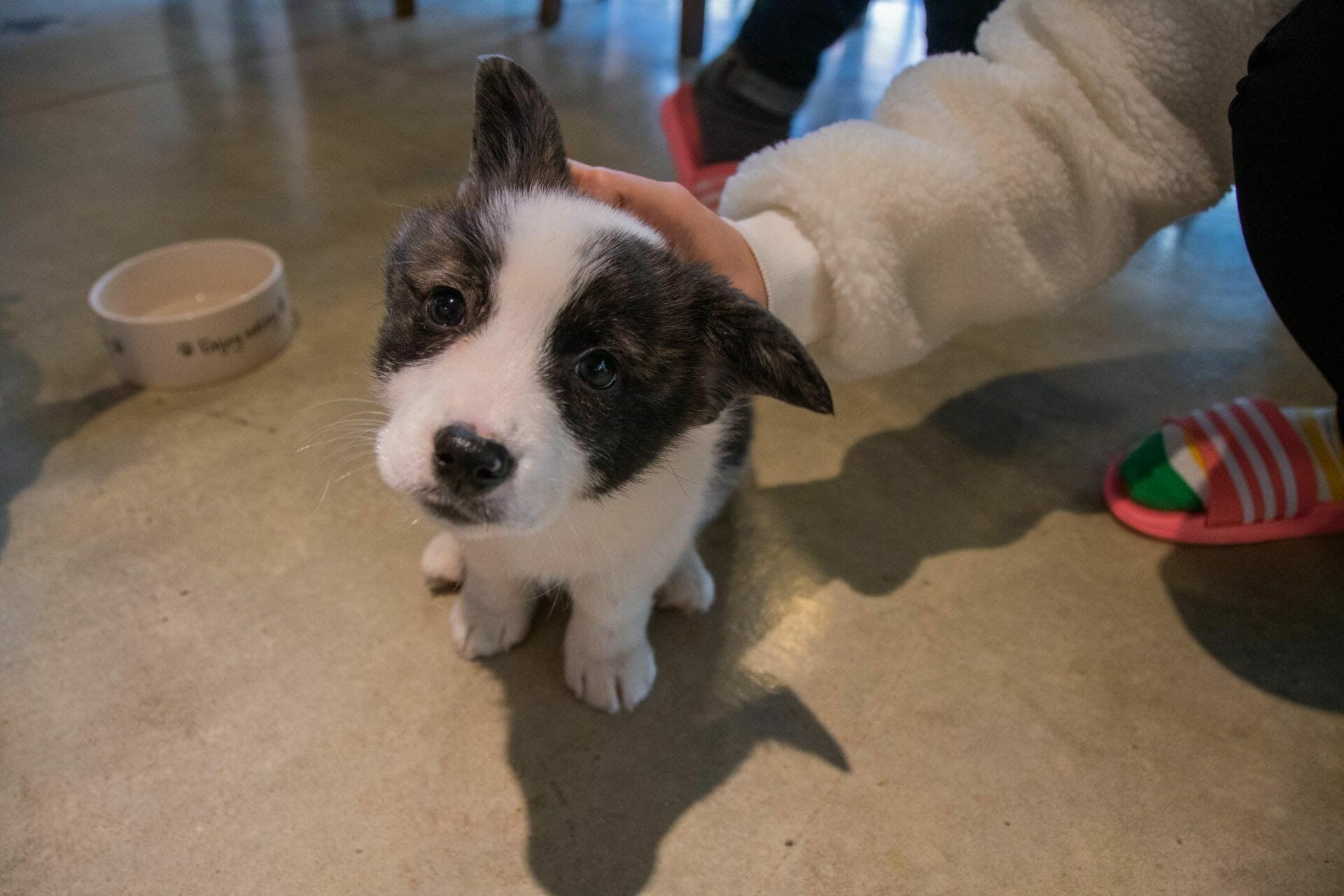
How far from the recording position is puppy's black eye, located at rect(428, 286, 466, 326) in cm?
96

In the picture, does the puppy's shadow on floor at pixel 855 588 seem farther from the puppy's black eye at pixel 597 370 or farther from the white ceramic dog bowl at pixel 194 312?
the white ceramic dog bowl at pixel 194 312

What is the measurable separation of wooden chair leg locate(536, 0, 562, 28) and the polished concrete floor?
2.10 metres

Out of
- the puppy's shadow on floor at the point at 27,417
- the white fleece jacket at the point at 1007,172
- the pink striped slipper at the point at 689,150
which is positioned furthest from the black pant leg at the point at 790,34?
the puppy's shadow on floor at the point at 27,417

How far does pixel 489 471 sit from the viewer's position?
0.84 meters

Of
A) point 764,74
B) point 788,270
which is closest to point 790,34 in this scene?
point 764,74

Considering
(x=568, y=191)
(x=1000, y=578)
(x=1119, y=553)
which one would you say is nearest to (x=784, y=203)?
(x=568, y=191)

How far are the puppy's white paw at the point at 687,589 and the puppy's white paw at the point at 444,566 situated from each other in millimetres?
323

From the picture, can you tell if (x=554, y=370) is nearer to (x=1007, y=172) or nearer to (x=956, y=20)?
(x=1007, y=172)

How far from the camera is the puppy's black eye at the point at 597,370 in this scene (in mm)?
946

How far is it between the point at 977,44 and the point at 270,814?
1554mm

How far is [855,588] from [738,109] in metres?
1.23

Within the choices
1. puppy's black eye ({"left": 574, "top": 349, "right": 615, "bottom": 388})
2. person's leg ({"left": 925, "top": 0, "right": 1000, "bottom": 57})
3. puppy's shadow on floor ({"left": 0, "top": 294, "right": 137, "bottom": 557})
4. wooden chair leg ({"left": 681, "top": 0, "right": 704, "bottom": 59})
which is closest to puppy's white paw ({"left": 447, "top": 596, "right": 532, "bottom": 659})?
puppy's black eye ({"left": 574, "top": 349, "right": 615, "bottom": 388})

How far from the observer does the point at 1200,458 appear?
163 centimetres

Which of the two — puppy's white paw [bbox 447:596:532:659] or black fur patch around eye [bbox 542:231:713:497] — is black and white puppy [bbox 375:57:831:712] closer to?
black fur patch around eye [bbox 542:231:713:497]
